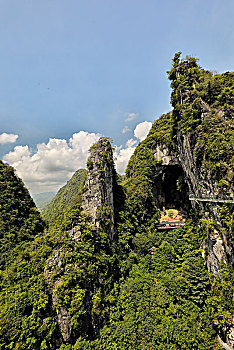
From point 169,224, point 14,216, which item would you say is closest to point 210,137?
point 169,224

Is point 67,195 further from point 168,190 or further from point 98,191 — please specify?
point 98,191

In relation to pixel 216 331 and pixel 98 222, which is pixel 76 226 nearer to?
pixel 98 222

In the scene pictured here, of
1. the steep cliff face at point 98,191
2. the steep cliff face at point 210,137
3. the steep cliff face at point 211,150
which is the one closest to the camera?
the steep cliff face at point 211,150

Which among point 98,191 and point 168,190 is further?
point 168,190

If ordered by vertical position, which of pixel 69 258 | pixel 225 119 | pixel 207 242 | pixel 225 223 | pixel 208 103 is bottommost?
pixel 207 242

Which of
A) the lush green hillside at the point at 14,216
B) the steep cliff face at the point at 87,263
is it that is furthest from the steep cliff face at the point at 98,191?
the lush green hillside at the point at 14,216

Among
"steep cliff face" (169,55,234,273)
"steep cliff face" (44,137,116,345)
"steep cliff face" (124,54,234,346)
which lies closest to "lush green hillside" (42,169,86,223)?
"steep cliff face" (44,137,116,345)

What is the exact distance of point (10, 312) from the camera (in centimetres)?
1006

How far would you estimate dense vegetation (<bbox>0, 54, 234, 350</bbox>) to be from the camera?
10.6 m

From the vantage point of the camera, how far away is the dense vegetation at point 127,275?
416 inches

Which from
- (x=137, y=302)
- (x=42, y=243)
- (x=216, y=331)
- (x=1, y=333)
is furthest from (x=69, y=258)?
(x=216, y=331)

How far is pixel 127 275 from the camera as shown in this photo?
17.5m

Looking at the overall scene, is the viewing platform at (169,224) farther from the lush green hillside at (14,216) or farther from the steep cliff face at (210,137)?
the lush green hillside at (14,216)

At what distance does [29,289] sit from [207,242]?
58.8 feet
